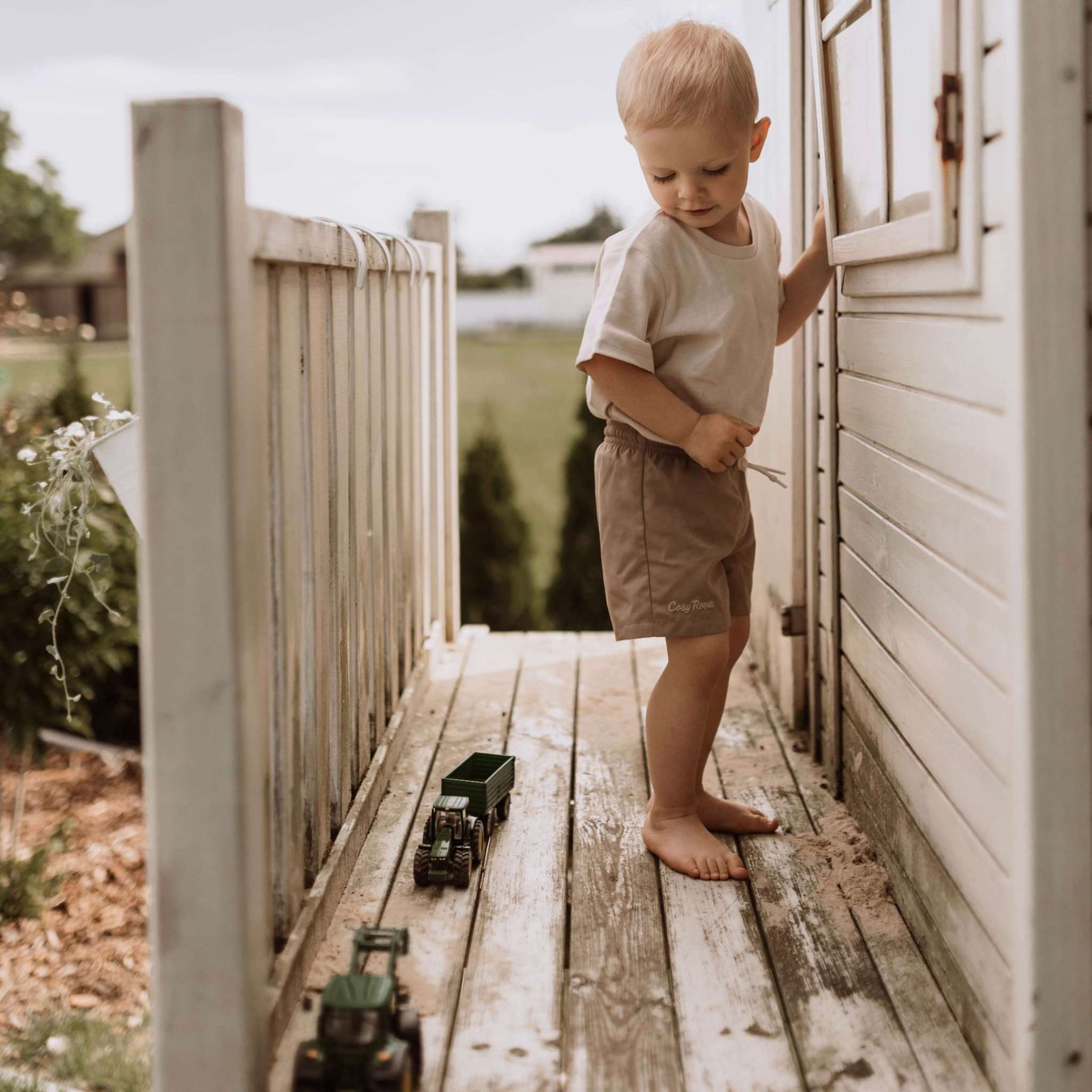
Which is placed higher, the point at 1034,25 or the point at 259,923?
the point at 1034,25

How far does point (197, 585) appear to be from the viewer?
140 centimetres

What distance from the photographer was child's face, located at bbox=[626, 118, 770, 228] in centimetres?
206

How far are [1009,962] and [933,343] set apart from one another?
82 centimetres

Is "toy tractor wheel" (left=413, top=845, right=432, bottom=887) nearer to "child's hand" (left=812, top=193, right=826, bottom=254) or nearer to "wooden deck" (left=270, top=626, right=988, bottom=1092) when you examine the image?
"wooden deck" (left=270, top=626, right=988, bottom=1092)

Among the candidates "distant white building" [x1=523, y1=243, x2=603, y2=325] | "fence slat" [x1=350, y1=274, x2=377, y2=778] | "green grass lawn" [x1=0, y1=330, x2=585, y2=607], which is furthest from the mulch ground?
"distant white building" [x1=523, y1=243, x2=603, y2=325]

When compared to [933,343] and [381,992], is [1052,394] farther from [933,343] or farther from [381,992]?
[381,992]

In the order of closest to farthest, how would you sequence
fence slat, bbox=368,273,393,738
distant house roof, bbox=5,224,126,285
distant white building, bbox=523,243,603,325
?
1. fence slat, bbox=368,273,393,738
2. distant white building, bbox=523,243,603,325
3. distant house roof, bbox=5,224,126,285

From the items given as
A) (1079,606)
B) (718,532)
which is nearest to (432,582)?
(718,532)

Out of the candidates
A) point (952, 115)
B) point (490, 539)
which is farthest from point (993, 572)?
point (490, 539)

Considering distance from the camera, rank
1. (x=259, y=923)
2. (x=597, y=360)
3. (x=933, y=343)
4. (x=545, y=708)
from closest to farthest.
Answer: (x=259, y=923), (x=933, y=343), (x=597, y=360), (x=545, y=708)

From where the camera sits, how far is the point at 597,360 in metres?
2.13

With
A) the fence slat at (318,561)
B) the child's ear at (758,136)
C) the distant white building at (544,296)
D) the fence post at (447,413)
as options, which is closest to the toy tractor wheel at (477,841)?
the fence slat at (318,561)

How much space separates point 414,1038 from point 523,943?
1.34ft

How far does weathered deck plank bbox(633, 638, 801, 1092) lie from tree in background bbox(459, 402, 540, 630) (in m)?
5.41
